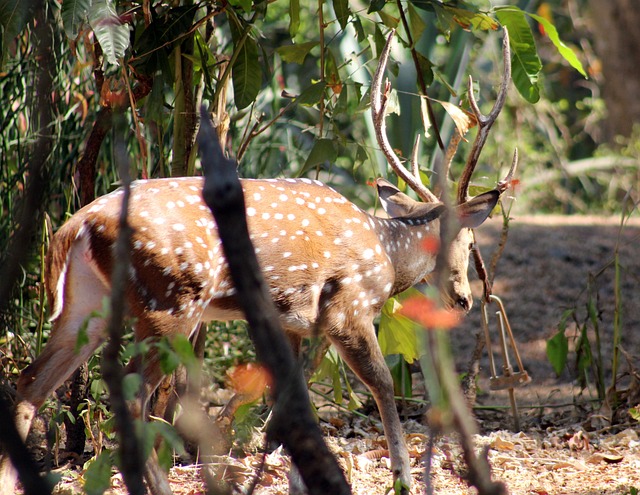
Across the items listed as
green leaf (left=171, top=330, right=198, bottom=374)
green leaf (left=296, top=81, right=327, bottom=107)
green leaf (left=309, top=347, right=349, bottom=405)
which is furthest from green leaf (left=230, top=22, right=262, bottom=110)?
green leaf (left=171, top=330, right=198, bottom=374)

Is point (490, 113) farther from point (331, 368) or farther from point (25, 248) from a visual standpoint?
point (25, 248)

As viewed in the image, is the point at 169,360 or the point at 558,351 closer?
the point at 169,360

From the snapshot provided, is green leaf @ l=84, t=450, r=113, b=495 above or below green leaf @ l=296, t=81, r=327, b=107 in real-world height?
below

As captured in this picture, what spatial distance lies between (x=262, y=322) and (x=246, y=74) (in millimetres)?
2313

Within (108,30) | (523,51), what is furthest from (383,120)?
(108,30)

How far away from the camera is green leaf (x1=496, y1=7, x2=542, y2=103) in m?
4.10

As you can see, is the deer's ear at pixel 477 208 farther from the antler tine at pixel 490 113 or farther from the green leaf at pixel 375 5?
the green leaf at pixel 375 5

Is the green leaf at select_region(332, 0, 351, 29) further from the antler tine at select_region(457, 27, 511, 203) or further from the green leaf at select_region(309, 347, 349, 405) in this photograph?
the green leaf at select_region(309, 347, 349, 405)

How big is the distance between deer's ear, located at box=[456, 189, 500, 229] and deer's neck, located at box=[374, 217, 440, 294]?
7.3 inches

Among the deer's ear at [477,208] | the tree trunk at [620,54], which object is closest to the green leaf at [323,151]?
the deer's ear at [477,208]

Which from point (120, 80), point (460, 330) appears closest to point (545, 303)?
point (460, 330)

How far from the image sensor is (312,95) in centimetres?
401

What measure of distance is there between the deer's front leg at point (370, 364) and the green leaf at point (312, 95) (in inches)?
40.6

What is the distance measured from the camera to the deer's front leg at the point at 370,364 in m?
3.67
